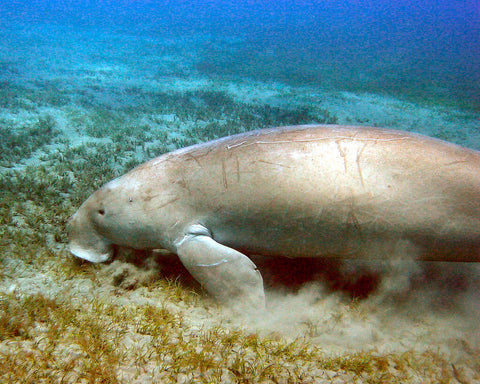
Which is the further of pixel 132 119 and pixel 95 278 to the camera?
pixel 132 119

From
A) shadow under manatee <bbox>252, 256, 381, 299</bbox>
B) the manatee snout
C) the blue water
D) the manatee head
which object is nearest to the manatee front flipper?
shadow under manatee <bbox>252, 256, 381, 299</bbox>

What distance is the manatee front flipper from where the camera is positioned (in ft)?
8.04

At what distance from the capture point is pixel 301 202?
7.85 feet

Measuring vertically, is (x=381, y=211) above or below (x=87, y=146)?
above

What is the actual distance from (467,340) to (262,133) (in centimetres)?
257

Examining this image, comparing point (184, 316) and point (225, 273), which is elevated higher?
point (225, 273)

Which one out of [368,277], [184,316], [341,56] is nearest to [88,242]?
[184,316]

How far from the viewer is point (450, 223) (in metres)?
2.21

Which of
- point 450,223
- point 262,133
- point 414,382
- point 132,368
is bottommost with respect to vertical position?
point 414,382

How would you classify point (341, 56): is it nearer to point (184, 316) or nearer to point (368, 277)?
point (368, 277)

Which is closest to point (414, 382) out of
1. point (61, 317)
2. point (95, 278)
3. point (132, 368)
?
point (132, 368)

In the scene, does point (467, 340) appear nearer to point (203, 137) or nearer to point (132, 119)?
point (203, 137)

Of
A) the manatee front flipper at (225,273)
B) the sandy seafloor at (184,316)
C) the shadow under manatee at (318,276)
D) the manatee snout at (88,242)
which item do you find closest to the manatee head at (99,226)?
the manatee snout at (88,242)

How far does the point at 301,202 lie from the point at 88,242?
2.47 m
